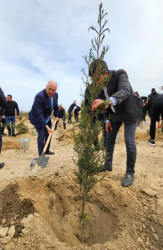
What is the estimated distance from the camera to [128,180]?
3273 millimetres

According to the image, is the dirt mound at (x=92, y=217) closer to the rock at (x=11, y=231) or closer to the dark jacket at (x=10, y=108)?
the rock at (x=11, y=231)

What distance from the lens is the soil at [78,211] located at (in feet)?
7.01

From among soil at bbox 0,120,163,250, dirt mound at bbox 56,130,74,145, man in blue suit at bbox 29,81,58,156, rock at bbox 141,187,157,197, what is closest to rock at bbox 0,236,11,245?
soil at bbox 0,120,163,250

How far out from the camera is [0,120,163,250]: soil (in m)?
2.14

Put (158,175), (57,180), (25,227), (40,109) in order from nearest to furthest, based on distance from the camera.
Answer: (25,227) < (57,180) < (158,175) < (40,109)

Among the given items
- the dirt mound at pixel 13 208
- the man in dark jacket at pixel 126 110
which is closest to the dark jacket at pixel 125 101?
the man in dark jacket at pixel 126 110

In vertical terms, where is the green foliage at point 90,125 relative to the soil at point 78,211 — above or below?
above

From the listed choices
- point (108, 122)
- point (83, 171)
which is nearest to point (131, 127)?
point (108, 122)

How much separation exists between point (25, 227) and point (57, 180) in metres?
1.24

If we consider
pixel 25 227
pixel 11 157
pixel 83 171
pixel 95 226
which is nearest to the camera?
pixel 25 227

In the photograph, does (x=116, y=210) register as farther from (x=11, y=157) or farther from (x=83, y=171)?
(x=11, y=157)


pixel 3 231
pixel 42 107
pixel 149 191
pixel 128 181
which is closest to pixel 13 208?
pixel 3 231

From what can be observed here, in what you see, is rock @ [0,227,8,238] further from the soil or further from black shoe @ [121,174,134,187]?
black shoe @ [121,174,134,187]

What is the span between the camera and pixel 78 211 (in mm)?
2895
